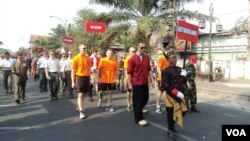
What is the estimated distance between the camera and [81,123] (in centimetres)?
916

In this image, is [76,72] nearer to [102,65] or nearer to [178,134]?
[102,65]

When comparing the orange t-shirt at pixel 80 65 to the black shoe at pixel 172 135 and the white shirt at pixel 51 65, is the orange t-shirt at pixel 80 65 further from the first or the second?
the white shirt at pixel 51 65

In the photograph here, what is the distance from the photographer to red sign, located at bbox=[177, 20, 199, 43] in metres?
10.5

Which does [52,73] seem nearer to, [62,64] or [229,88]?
[62,64]

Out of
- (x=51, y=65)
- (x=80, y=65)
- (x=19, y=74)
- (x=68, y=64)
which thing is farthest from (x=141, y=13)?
(x=80, y=65)

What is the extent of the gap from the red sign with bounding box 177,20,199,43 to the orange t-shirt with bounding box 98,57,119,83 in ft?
6.97

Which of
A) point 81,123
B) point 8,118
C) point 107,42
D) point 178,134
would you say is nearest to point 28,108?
point 8,118

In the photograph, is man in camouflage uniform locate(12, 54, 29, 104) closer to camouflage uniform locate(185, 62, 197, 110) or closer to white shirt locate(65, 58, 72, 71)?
white shirt locate(65, 58, 72, 71)

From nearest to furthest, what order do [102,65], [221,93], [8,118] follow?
[8,118] < [102,65] < [221,93]

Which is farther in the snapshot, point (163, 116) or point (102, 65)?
point (102, 65)

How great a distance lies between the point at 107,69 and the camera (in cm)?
1127

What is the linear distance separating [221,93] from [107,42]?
10.2 meters

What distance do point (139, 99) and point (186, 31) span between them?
2905 millimetres

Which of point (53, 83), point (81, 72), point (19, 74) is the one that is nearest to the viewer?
point (81, 72)
